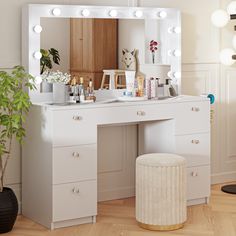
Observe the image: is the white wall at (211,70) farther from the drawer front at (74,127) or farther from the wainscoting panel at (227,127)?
the drawer front at (74,127)

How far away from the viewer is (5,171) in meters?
4.39

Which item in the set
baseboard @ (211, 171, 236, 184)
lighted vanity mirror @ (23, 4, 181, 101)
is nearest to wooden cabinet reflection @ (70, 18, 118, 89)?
lighted vanity mirror @ (23, 4, 181, 101)

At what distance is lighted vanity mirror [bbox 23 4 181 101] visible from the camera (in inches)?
169

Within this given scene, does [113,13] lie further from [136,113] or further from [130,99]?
[136,113]

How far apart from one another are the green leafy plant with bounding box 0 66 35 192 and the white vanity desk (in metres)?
0.14

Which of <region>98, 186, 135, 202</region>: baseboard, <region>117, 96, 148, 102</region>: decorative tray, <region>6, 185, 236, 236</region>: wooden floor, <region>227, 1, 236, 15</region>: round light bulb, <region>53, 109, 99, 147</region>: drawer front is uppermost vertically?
<region>227, 1, 236, 15</region>: round light bulb

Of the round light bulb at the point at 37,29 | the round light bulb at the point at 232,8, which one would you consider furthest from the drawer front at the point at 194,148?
the round light bulb at the point at 37,29

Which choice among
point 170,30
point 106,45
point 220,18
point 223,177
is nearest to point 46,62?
point 106,45

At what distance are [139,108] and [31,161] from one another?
810mm

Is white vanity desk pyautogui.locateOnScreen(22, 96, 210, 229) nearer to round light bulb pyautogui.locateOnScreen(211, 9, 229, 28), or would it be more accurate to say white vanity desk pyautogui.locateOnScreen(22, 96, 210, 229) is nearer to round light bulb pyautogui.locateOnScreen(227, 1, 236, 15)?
round light bulb pyautogui.locateOnScreen(211, 9, 229, 28)

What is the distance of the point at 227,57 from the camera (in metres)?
5.16

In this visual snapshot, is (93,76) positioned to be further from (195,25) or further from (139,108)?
(195,25)

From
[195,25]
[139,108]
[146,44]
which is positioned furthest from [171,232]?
[195,25]

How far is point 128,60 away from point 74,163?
3.40 ft
